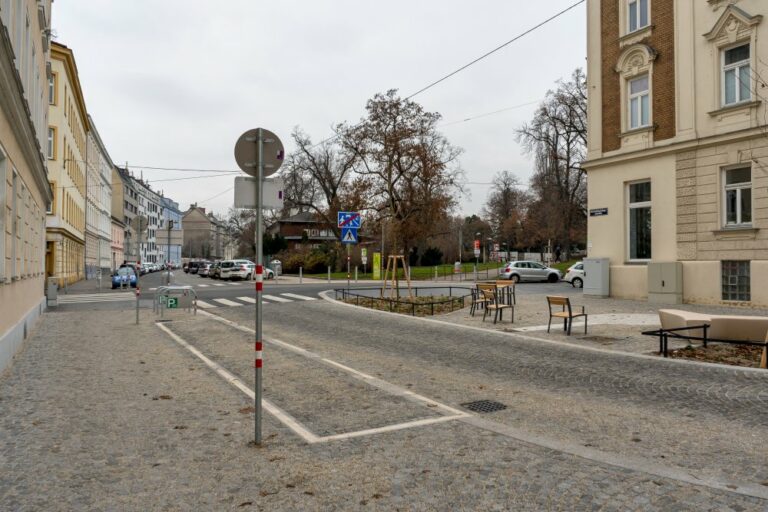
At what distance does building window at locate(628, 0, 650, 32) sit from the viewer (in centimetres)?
1945

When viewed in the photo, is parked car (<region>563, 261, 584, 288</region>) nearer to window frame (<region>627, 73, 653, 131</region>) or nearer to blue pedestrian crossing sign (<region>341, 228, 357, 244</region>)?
window frame (<region>627, 73, 653, 131</region>)

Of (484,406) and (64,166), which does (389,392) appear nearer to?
(484,406)

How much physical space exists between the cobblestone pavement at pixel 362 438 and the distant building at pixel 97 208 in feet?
152

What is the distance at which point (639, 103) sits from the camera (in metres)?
19.7

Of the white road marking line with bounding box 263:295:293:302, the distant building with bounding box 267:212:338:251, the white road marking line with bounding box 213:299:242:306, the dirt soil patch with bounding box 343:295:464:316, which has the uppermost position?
the distant building with bounding box 267:212:338:251

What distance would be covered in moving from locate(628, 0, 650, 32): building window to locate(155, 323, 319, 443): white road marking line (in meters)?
18.4

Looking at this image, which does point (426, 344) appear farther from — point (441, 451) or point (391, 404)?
point (441, 451)

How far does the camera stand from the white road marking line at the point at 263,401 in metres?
5.24

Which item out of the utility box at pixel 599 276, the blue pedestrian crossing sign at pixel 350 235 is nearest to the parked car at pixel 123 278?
the blue pedestrian crossing sign at pixel 350 235

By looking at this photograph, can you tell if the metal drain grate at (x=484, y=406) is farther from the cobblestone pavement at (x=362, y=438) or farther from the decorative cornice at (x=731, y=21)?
the decorative cornice at (x=731, y=21)

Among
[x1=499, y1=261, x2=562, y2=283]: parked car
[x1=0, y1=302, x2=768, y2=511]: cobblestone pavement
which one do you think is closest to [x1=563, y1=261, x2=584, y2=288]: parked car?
[x1=499, y1=261, x2=562, y2=283]: parked car

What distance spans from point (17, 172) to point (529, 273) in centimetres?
3171

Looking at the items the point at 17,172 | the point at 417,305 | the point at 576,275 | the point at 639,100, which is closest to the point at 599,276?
the point at 639,100

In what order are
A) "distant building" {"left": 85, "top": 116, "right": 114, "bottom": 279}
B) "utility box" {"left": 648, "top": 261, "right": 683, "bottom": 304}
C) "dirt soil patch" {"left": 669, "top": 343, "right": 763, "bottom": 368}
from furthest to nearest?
"distant building" {"left": 85, "top": 116, "right": 114, "bottom": 279} → "utility box" {"left": 648, "top": 261, "right": 683, "bottom": 304} → "dirt soil patch" {"left": 669, "top": 343, "right": 763, "bottom": 368}
